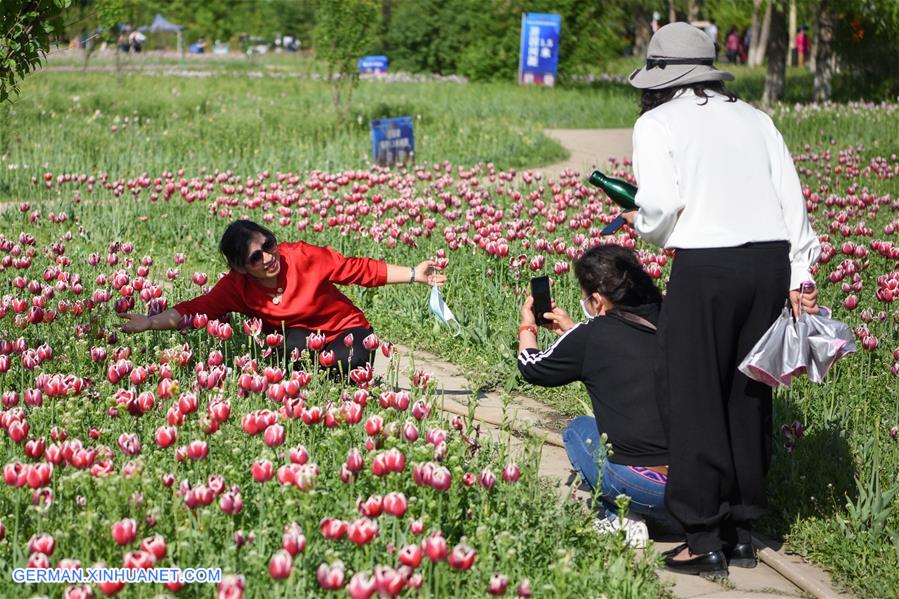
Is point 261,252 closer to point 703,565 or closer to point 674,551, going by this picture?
point 674,551

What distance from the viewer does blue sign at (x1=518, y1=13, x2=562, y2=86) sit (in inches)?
1086

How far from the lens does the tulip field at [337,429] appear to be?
3318 millimetres

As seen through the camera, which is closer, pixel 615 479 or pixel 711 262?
pixel 711 262

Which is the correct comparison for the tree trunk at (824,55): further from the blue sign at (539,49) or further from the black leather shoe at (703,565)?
the black leather shoe at (703,565)

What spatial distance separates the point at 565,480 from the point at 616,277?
42.6 inches

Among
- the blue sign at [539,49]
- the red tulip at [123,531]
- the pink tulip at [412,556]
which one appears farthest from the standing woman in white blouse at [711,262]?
the blue sign at [539,49]

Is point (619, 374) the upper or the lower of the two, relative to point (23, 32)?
lower

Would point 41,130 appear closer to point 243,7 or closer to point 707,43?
point 707,43

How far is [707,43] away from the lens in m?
4.05

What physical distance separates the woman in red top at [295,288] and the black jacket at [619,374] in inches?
41.1

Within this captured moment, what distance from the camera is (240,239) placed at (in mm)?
5191

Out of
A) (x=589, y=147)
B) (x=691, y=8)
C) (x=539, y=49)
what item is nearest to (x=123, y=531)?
(x=589, y=147)

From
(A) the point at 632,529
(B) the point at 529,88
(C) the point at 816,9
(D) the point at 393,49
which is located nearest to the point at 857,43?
(C) the point at 816,9

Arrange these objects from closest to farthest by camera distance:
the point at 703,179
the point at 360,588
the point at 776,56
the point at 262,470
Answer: the point at 360,588 → the point at 262,470 → the point at 703,179 → the point at 776,56
